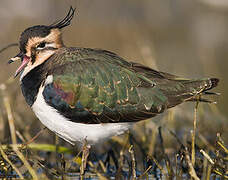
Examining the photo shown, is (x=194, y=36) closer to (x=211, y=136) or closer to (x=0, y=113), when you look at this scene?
(x=211, y=136)

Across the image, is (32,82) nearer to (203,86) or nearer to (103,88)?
(103,88)

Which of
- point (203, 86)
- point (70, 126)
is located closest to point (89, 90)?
point (70, 126)

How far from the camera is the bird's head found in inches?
221

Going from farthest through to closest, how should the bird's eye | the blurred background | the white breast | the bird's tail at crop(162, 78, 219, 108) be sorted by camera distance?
the blurred background
the bird's eye
the bird's tail at crop(162, 78, 219, 108)
the white breast

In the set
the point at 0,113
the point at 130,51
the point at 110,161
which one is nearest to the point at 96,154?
the point at 110,161

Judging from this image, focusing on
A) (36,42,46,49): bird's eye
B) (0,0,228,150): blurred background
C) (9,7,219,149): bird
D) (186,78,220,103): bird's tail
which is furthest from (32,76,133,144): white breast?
(0,0,228,150): blurred background

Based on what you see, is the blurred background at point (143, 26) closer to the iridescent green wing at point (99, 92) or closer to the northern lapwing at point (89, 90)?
the northern lapwing at point (89, 90)

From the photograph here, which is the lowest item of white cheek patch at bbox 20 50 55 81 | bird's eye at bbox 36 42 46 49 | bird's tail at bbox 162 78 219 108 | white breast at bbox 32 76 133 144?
white breast at bbox 32 76 133 144

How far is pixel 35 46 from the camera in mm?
5676

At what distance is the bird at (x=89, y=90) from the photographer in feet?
17.4

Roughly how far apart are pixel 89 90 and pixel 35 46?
2.83ft

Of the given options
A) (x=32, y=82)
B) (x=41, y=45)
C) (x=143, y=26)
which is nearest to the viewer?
(x=32, y=82)

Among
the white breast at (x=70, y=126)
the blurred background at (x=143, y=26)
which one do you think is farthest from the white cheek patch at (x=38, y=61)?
the blurred background at (x=143, y=26)

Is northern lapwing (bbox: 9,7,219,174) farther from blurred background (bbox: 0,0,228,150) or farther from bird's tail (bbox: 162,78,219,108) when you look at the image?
blurred background (bbox: 0,0,228,150)
